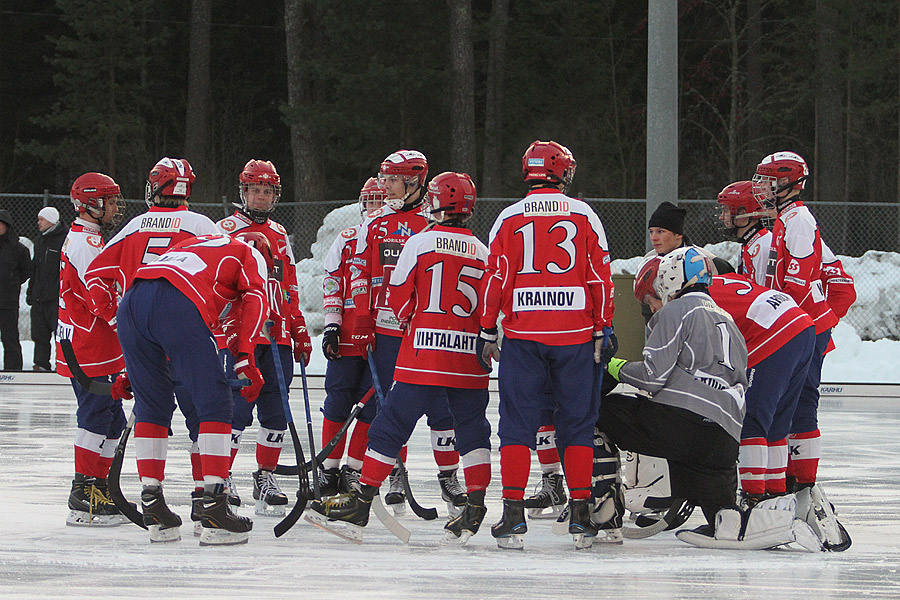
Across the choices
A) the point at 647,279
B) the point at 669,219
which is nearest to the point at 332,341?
the point at 647,279

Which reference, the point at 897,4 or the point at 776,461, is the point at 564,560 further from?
Answer: the point at 897,4

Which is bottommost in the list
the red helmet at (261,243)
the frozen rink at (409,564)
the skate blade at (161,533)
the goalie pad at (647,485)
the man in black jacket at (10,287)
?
the frozen rink at (409,564)

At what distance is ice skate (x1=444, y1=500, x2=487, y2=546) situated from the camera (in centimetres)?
576

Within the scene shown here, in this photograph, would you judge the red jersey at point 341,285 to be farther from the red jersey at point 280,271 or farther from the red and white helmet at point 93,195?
the red and white helmet at point 93,195

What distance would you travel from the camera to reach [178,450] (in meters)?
8.76

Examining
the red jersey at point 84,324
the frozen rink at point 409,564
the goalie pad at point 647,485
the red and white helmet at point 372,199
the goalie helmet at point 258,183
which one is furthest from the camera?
the red and white helmet at point 372,199

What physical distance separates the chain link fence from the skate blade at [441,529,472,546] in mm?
10768

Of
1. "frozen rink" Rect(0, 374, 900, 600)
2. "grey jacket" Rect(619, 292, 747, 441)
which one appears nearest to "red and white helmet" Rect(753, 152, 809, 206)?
"grey jacket" Rect(619, 292, 747, 441)

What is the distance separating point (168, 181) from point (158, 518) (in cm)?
182

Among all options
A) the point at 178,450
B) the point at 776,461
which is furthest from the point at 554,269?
the point at 178,450

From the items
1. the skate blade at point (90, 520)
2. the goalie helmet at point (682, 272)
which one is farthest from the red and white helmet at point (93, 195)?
the goalie helmet at point (682, 272)

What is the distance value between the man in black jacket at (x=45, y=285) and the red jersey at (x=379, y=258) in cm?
749

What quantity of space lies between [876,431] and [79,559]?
7.13 m

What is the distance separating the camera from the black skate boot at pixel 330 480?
6.91 meters
